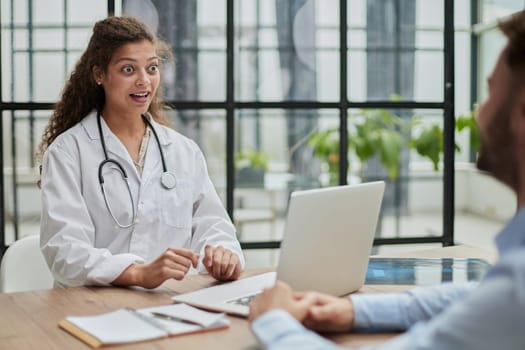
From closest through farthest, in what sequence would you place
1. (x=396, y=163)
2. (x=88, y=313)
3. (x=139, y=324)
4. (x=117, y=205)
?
(x=139, y=324)
(x=88, y=313)
(x=117, y=205)
(x=396, y=163)

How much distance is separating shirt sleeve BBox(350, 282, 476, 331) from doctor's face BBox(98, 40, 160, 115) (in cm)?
110

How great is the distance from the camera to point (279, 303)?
138 cm

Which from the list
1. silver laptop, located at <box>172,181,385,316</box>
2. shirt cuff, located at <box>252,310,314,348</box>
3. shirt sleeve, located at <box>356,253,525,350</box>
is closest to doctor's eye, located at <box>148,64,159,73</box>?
silver laptop, located at <box>172,181,385,316</box>

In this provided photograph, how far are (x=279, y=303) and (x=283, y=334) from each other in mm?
161

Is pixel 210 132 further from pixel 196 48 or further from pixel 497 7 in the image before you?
pixel 497 7

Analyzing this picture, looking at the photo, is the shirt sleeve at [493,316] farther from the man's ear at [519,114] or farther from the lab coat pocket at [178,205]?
the lab coat pocket at [178,205]

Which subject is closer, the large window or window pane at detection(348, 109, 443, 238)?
the large window

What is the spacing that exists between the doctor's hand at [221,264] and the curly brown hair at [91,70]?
763 millimetres

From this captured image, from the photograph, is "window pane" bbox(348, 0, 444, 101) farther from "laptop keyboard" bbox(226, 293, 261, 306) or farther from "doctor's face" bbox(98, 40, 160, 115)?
"laptop keyboard" bbox(226, 293, 261, 306)

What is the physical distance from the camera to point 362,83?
10.4 feet

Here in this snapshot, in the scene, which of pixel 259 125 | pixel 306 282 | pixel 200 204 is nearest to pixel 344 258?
pixel 306 282

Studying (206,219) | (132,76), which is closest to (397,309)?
(206,219)

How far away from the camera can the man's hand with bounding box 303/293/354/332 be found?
1445 mm

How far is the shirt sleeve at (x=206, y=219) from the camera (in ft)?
7.43
